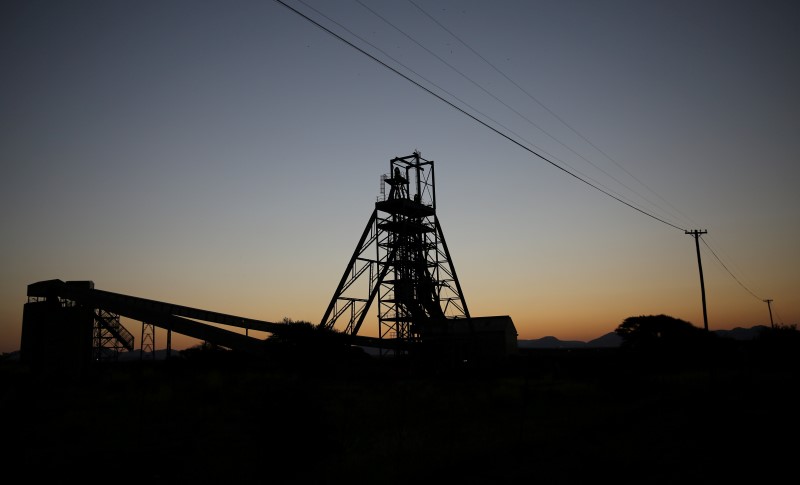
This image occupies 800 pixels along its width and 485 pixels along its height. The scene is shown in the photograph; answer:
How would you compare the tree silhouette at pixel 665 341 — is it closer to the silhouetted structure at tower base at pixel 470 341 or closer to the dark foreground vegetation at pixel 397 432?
Result: the silhouetted structure at tower base at pixel 470 341

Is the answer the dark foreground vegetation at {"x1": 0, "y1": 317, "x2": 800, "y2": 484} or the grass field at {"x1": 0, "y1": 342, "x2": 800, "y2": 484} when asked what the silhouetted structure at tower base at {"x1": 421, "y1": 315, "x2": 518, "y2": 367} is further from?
the grass field at {"x1": 0, "y1": 342, "x2": 800, "y2": 484}

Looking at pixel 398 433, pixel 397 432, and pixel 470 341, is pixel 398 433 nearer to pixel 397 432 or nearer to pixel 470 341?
pixel 397 432

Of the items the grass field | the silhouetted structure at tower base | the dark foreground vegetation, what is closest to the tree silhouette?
the silhouetted structure at tower base

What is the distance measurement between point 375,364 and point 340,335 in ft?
16.1

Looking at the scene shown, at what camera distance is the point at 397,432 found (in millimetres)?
16719

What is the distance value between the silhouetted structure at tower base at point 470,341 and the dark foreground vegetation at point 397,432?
12198 mm

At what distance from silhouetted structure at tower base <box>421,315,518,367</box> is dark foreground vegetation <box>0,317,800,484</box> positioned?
1220cm

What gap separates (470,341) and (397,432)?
30.5 metres

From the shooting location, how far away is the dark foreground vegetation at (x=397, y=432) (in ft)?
39.3

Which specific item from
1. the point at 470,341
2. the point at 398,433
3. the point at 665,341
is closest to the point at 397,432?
the point at 398,433

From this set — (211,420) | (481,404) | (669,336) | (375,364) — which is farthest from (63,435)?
(669,336)

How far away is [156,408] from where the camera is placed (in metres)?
22.4

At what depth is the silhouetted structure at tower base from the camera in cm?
4444

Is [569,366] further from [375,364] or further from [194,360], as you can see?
[194,360]
